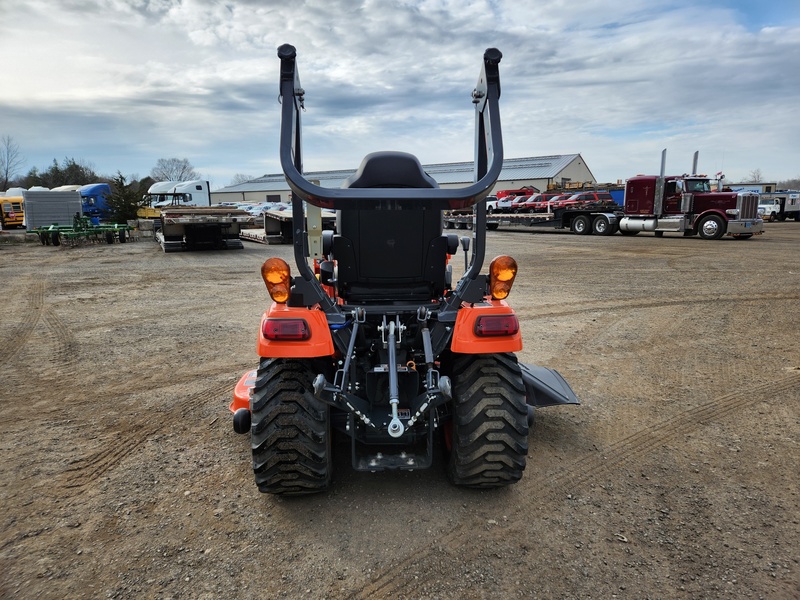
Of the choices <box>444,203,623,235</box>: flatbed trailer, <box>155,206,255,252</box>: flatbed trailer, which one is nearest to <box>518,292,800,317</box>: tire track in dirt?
<box>155,206,255,252</box>: flatbed trailer

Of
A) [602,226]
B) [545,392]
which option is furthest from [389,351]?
[602,226]

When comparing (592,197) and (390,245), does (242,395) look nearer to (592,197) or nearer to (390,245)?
(390,245)

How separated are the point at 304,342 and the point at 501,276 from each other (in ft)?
3.85

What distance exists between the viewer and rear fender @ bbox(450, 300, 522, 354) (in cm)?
294

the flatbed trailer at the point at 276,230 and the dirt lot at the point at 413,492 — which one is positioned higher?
the flatbed trailer at the point at 276,230

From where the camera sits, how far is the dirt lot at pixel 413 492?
2477 mm

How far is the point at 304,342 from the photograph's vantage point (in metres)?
2.88

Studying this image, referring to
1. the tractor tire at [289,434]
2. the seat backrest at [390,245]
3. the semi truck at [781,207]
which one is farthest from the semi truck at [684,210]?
the tractor tire at [289,434]

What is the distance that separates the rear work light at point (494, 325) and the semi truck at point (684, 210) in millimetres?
17501

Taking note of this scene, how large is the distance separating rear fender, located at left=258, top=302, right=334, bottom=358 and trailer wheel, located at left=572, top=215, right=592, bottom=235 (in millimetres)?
24387

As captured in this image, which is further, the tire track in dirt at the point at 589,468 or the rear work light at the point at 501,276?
the rear work light at the point at 501,276

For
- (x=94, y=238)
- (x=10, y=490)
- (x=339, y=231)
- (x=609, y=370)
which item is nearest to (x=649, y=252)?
(x=609, y=370)

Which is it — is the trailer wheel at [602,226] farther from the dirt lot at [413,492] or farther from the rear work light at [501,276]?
the rear work light at [501,276]

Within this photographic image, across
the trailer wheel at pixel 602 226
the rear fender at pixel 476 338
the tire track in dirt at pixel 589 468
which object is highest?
the rear fender at pixel 476 338
